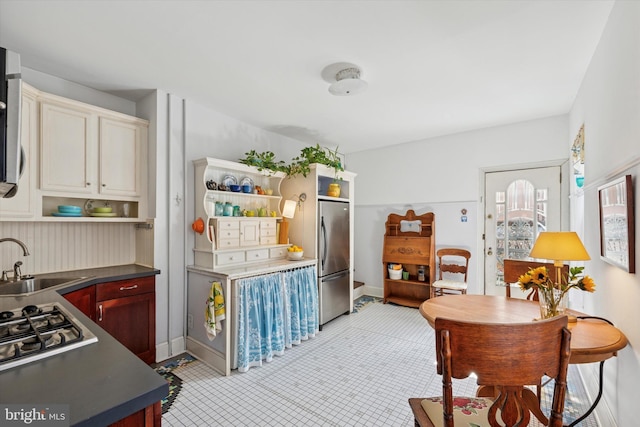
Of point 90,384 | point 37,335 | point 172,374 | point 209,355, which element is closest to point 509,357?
point 90,384

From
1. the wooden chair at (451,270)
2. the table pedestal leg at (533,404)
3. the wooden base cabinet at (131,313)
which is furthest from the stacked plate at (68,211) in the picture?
the wooden chair at (451,270)

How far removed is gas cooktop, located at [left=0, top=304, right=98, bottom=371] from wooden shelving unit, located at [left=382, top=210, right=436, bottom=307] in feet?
13.1

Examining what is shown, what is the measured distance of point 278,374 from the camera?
261cm

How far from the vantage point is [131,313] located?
2.58 metres

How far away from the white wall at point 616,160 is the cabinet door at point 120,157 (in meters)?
3.57

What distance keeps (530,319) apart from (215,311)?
7.67 ft

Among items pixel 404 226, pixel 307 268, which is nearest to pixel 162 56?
pixel 307 268

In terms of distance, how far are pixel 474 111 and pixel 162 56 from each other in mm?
3195

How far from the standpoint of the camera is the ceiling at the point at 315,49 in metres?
1.78

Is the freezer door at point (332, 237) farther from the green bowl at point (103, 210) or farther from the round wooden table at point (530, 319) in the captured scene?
the green bowl at point (103, 210)

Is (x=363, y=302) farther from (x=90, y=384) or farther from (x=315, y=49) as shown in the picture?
(x=90, y=384)

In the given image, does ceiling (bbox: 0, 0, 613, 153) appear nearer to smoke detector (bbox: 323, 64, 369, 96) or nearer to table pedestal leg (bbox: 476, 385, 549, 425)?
smoke detector (bbox: 323, 64, 369, 96)

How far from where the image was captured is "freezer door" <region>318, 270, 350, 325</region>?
3.67 m

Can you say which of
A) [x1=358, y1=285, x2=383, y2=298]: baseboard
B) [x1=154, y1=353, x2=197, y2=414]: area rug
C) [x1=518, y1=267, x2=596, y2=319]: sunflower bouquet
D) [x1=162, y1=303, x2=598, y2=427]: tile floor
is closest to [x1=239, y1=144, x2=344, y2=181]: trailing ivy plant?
→ [x1=162, y1=303, x2=598, y2=427]: tile floor
